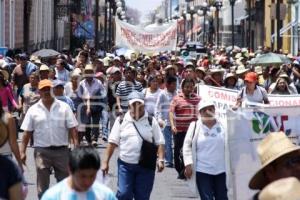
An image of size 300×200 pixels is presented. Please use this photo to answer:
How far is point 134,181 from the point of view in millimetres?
11125

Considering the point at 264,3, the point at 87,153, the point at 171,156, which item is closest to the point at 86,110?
the point at 171,156

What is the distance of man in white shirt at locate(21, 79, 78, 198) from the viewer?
11.5 meters

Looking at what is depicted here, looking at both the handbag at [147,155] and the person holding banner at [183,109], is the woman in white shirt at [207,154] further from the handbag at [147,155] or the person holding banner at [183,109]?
the person holding banner at [183,109]

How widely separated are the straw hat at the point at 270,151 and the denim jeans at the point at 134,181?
536 cm

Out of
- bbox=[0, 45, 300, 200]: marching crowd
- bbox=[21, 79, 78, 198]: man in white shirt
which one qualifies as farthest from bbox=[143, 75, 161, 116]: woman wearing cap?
bbox=[21, 79, 78, 198]: man in white shirt

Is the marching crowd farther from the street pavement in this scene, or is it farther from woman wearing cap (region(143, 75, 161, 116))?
the street pavement

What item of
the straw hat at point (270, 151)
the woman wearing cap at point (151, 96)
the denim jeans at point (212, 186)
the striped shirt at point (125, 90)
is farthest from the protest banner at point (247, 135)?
the striped shirt at point (125, 90)

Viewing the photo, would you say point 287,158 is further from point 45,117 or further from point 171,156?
point 171,156

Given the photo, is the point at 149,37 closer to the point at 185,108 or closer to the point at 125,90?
Result: the point at 125,90

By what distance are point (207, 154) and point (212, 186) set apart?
0.36m

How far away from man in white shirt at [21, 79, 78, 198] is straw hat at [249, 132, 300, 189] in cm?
593

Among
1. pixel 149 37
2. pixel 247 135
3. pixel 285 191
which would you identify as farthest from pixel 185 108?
pixel 149 37

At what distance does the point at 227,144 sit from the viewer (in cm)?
1133

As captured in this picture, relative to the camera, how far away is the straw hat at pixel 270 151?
5496mm
